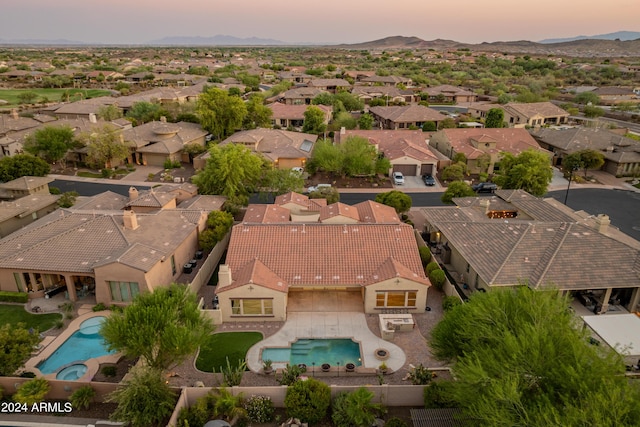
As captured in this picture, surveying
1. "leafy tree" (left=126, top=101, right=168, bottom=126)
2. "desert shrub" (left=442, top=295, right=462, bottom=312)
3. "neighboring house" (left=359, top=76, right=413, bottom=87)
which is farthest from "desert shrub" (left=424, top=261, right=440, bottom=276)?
"neighboring house" (left=359, top=76, right=413, bottom=87)

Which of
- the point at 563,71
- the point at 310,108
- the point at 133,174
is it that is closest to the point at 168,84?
the point at 310,108

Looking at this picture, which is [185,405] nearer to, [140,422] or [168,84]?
[140,422]

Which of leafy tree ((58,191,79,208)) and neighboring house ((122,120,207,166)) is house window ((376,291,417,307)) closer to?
leafy tree ((58,191,79,208))

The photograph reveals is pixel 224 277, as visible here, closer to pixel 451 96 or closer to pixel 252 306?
pixel 252 306

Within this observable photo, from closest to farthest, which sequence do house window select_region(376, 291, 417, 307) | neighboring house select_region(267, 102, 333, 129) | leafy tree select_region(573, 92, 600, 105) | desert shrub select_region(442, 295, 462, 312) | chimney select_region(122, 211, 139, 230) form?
desert shrub select_region(442, 295, 462, 312)
house window select_region(376, 291, 417, 307)
chimney select_region(122, 211, 139, 230)
neighboring house select_region(267, 102, 333, 129)
leafy tree select_region(573, 92, 600, 105)

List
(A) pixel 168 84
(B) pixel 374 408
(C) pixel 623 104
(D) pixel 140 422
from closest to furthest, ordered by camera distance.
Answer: (D) pixel 140 422
(B) pixel 374 408
(C) pixel 623 104
(A) pixel 168 84

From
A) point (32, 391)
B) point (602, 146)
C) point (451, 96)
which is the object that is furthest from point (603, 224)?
point (451, 96)

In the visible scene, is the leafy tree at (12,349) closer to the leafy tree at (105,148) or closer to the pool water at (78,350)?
the pool water at (78,350)
